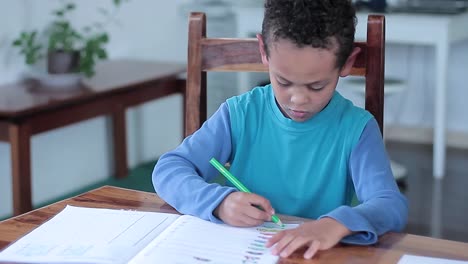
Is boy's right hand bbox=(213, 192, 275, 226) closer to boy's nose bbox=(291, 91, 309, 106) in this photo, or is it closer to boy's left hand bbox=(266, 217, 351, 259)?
boy's left hand bbox=(266, 217, 351, 259)

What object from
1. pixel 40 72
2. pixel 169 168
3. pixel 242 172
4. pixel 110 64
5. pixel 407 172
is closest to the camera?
pixel 169 168

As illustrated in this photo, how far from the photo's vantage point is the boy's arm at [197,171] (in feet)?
3.87

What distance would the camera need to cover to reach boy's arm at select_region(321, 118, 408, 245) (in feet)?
3.59

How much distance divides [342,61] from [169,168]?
0.33 meters

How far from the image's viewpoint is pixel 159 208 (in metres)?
1.24

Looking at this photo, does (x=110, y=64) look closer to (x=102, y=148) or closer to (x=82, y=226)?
(x=102, y=148)

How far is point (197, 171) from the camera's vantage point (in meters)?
1.34

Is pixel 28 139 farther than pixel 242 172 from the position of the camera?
Yes

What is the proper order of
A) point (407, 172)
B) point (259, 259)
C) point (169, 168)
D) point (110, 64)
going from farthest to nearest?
point (407, 172), point (110, 64), point (169, 168), point (259, 259)

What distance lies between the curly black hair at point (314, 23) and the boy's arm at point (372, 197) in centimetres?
16

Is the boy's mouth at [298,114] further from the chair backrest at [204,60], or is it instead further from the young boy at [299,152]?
the chair backrest at [204,60]

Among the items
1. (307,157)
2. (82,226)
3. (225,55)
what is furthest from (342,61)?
(82,226)

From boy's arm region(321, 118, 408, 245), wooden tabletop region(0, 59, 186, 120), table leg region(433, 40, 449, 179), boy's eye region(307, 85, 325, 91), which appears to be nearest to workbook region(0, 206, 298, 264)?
boy's arm region(321, 118, 408, 245)

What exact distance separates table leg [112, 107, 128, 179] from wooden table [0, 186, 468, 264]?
7.30 ft
